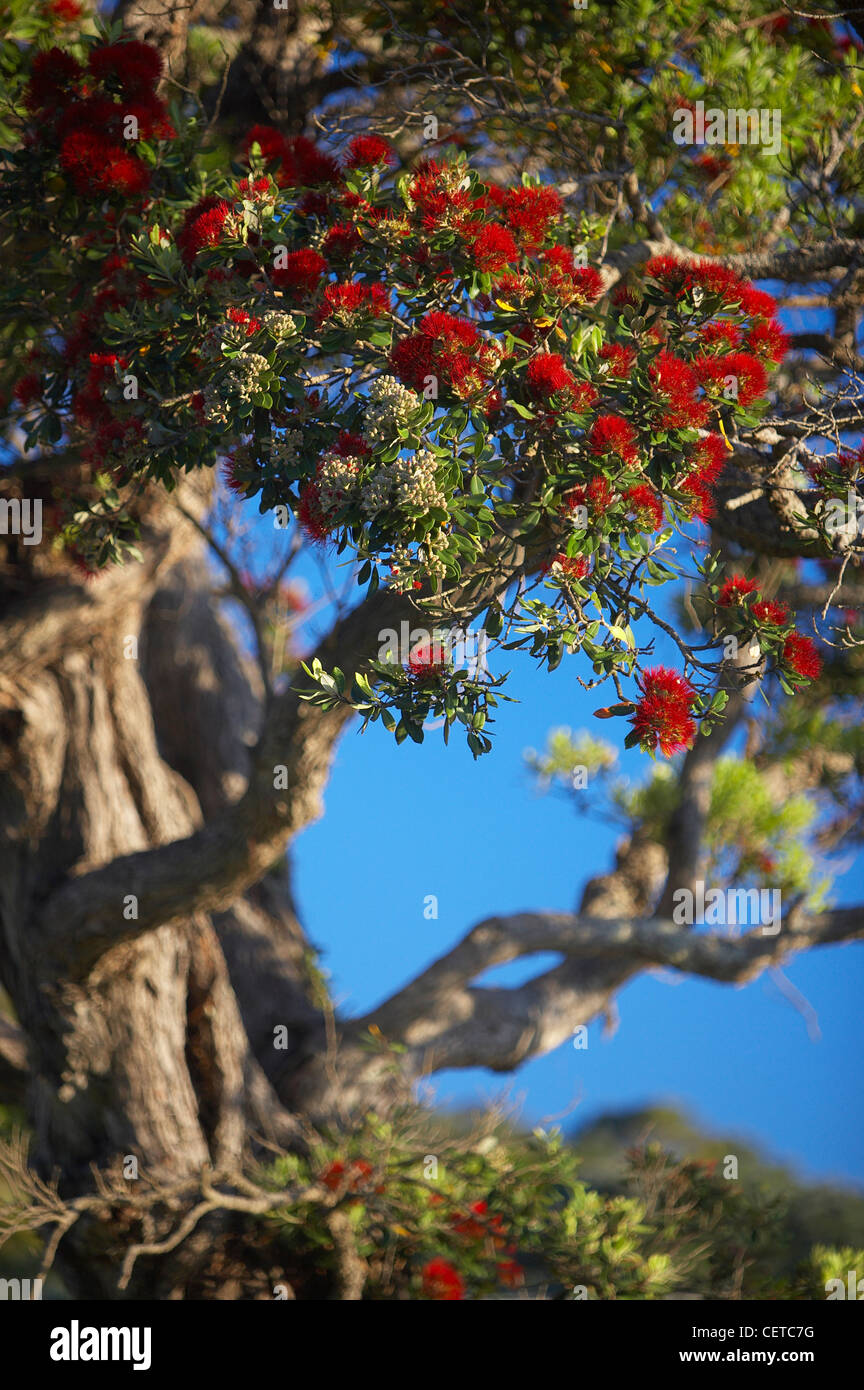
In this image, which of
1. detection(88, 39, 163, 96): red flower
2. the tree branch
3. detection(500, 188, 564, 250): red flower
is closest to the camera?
detection(500, 188, 564, 250): red flower

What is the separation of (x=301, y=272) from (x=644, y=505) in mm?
1101

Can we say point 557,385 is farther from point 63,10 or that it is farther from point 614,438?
point 63,10

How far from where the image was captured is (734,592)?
9.52 ft

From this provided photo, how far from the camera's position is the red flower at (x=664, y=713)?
2635mm

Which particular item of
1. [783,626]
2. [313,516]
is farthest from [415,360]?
[783,626]

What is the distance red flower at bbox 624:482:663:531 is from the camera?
8.59 ft

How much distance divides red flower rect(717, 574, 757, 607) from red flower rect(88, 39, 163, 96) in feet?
8.41

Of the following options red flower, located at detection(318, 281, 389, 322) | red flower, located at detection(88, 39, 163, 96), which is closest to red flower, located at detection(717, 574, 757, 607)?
red flower, located at detection(318, 281, 389, 322)

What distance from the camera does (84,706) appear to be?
5648 mm

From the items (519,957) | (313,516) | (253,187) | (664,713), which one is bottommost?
(519,957)

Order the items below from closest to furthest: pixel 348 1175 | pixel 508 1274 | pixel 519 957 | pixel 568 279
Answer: pixel 568 279 < pixel 348 1175 < pixel 508 1274 < pixel 519 957

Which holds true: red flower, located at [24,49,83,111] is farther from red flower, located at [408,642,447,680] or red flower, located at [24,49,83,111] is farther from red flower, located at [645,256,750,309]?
red flower, located at [408,642,447,680]

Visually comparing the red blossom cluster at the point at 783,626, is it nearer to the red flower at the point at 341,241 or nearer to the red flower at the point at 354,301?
the red flower at the point at 354,301
